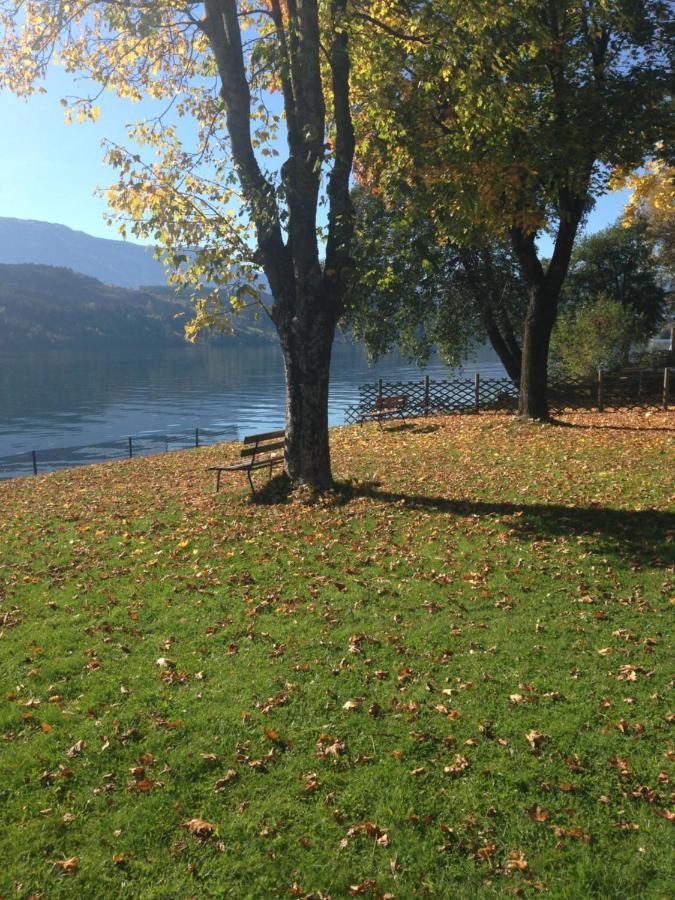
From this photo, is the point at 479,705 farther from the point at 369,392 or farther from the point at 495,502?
the point at 369,392

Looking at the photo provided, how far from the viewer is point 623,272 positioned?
43750mm


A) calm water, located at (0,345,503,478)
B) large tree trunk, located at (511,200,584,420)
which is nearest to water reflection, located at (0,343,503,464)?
calm water, located at (0,345,503,478)

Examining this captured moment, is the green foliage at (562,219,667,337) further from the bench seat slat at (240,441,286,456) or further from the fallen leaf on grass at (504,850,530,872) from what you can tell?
the fallen leaf on grass at (504,850,530,872)

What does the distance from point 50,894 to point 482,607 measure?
460 centimetres

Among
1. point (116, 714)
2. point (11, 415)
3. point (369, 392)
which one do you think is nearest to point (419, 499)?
point (116, 714)

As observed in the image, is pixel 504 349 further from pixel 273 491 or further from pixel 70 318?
pixel 70 318

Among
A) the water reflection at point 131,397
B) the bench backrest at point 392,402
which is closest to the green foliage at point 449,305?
the bench backrest at point 392,402

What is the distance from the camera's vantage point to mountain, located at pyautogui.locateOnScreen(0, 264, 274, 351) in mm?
149750

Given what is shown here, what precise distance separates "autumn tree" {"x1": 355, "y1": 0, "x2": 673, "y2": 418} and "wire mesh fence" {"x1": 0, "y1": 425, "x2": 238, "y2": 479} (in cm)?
2647

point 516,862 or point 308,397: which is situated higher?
point 308,397

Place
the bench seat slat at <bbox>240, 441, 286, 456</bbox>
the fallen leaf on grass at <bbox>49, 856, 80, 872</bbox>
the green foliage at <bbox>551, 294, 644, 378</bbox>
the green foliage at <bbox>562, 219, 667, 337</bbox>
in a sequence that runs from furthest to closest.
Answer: the green foliage at <bbox>562, 219, 667, 337</bbox> → the green foliage at <bbox>551, 294, 644, 378</bbox> → the bench seat slat at <bbox>240, 441, 286, 456</bbox> → the fallen leaf on grass at <bbox>49, 856, 80, 872</bbox>

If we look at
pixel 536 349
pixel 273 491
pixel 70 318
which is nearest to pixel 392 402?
pixel 536 349

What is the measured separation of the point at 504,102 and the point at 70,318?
165166mm

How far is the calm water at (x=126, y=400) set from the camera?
51469 millimetres
